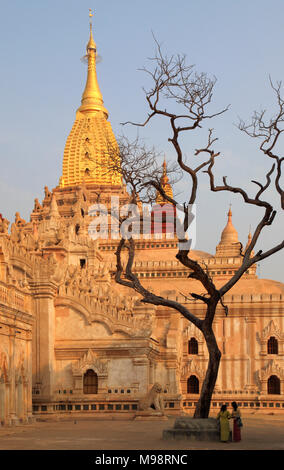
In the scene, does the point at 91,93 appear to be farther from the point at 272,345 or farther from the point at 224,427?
the point at 224,427

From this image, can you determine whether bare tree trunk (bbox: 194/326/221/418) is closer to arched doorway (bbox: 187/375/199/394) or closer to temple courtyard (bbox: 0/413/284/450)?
temple courtyard (bbox: 0/413/284/450)

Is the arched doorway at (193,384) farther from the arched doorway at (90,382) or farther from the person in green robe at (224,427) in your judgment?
the person in green robe at (224,427)

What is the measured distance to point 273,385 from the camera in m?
46.7

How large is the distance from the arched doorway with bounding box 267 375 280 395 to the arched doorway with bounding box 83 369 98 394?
12.0 meters

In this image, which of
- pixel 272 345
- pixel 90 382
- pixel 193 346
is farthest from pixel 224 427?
pixel 193 346

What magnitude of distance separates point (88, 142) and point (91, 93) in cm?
682

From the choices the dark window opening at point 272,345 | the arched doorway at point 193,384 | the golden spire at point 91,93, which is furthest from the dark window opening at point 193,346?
the golden spire at point 91,93

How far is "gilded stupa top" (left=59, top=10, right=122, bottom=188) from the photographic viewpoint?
73688mm

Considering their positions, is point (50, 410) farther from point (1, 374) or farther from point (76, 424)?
point (1, 374)

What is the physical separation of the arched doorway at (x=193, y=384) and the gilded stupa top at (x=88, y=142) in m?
28.3

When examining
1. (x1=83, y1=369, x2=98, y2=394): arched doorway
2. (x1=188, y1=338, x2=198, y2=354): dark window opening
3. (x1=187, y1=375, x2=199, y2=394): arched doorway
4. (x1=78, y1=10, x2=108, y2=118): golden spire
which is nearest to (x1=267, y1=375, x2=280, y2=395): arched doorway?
(x1=187, y1=375, x2=199, y2=394): arched doorway
